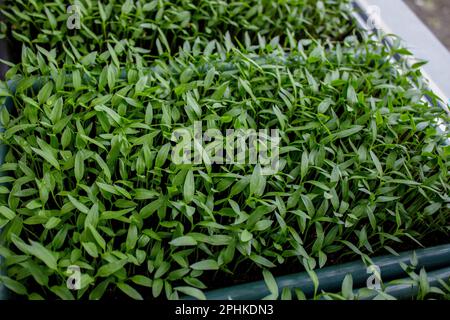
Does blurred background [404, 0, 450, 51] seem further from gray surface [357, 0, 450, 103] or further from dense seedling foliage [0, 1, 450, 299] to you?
dense seedling foliage [0, 1, 450, 299]

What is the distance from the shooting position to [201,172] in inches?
42.0

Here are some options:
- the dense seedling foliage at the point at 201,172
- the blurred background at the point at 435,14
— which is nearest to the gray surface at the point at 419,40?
the dense seedling foliage at the point at 201,172

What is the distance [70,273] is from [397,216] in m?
0.70

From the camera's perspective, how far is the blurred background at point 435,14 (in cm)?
248

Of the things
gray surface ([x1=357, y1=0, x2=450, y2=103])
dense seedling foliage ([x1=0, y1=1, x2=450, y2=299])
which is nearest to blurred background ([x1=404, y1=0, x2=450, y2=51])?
gray surface ([x1=357, y1=0, x2=450, y2=103])

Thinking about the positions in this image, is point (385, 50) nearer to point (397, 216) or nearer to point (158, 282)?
point (397, 216)

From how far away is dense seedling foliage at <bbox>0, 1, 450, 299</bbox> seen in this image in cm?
100

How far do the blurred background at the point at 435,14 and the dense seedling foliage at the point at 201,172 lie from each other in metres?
1.11

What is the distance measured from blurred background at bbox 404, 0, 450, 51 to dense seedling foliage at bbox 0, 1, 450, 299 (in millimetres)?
1111

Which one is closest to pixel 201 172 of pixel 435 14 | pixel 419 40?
pixel 419 40

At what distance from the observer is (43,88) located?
1220mm

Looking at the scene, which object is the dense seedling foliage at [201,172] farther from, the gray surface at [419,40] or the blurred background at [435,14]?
the blurred background at [435,14]

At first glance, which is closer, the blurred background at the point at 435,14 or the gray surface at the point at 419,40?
the gray surface at the point at 419,40
